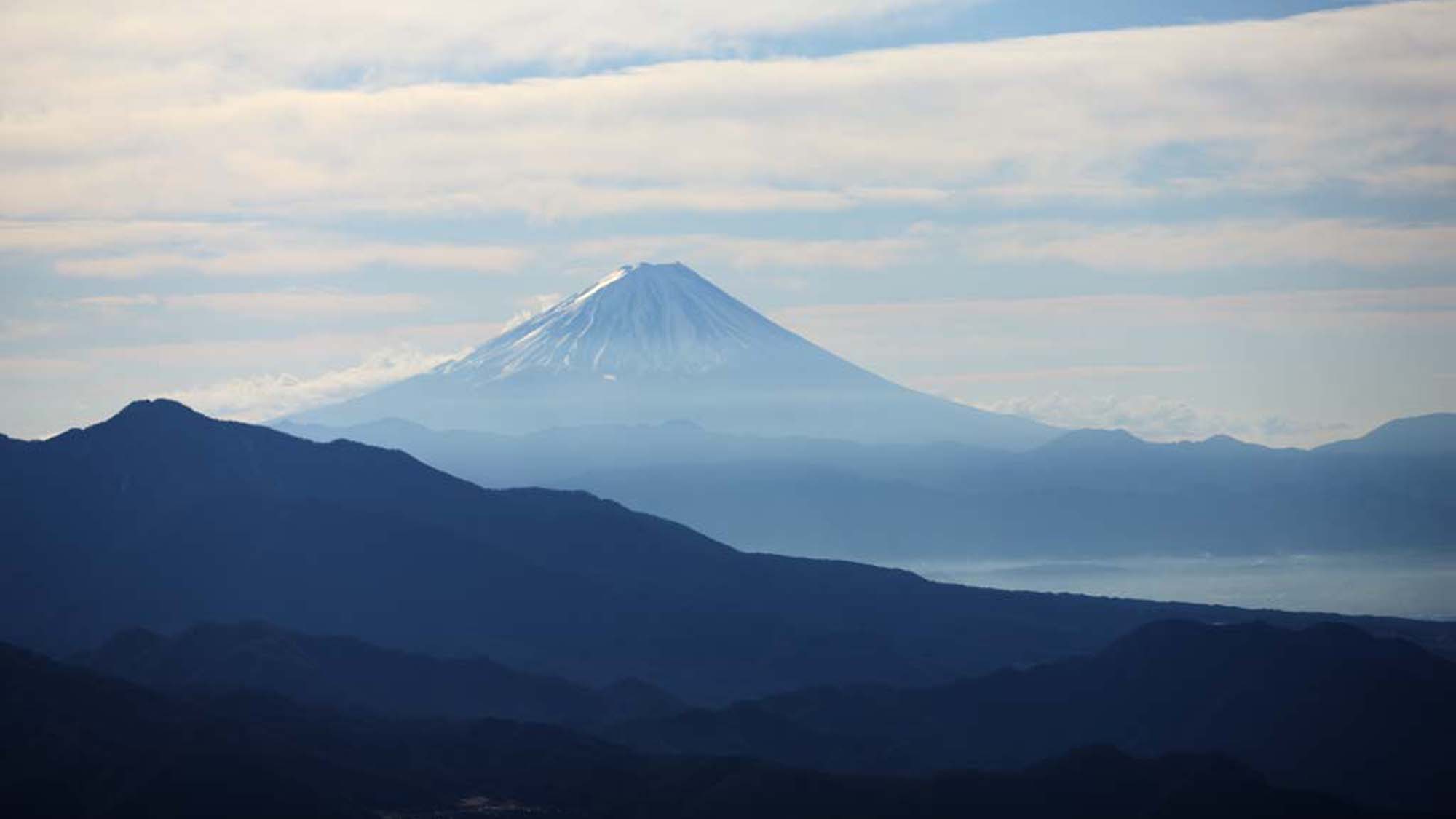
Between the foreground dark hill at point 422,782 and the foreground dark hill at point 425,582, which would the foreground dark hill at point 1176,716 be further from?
the foreground dark hill at point 425,582

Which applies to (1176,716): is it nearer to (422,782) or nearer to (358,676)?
(358,676)

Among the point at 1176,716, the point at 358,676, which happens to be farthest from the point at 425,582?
the point at 1176,716

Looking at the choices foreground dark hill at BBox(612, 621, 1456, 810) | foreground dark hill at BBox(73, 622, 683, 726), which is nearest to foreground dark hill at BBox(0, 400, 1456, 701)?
foreground dark hill at BBox(73, 622, 683, 726)

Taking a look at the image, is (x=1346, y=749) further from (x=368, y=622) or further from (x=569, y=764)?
(x=368, y=622)

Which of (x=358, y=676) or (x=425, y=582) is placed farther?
(x=425, y=582)

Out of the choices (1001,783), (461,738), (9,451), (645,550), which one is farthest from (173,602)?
(1001,783)

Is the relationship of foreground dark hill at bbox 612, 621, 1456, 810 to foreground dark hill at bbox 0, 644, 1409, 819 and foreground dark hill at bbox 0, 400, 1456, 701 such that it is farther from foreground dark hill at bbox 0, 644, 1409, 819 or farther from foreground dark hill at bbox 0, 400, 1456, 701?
foreground dark hill at bbox 0, 400, 1456, 701
